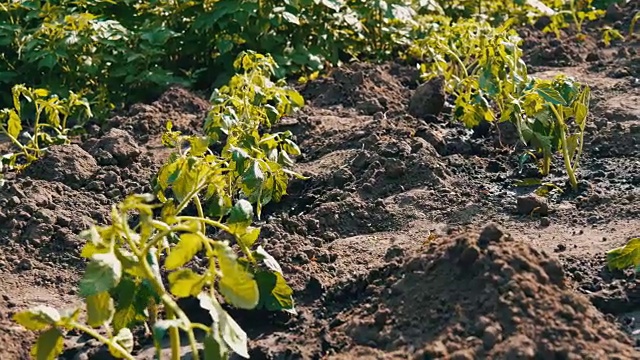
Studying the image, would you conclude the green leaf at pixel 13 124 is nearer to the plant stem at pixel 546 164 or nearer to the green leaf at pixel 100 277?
the plant stem at pixel 546 164

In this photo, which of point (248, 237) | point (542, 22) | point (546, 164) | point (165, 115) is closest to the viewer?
point (248, 237)

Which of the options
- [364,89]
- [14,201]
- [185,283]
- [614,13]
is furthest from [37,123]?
[614,13]

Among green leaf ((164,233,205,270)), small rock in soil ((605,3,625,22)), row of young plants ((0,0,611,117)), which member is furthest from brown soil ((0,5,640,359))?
small rock in soil ((605,3,625,22))

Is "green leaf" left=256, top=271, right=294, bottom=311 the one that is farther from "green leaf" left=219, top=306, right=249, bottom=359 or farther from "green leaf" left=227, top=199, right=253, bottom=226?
"green leaf" left=219, top=306, right=249, bottom=359

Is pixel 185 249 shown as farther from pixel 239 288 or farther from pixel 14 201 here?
pixel 14 201

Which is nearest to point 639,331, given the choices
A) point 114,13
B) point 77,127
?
point 77,127

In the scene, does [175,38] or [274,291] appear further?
[175,38]

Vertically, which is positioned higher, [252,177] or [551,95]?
[551,95]

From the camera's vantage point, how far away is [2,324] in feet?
12.1

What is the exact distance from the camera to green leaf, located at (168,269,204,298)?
3.01 meters

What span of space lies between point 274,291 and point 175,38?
11.0ft

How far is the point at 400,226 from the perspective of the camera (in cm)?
448

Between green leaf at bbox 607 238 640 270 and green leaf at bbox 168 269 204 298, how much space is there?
143 centimetres

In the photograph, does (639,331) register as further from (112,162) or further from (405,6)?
(405,6)
